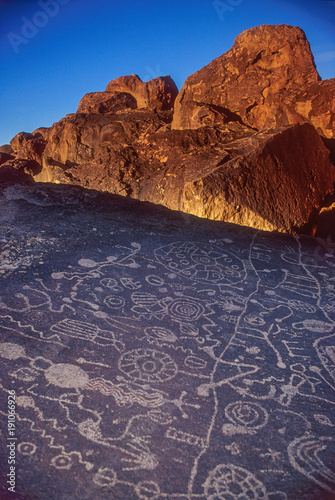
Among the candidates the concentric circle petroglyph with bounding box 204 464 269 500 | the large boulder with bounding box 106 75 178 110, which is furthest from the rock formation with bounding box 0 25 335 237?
the concentric circle petroglyph with bounding box 204 464 269 500

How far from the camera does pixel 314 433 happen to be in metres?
1.84

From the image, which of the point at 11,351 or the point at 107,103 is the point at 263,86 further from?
the point at 11,351

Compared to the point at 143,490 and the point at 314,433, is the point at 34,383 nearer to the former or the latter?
the point at 143,490

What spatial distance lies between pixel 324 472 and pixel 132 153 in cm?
629

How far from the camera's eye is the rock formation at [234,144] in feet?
17.5

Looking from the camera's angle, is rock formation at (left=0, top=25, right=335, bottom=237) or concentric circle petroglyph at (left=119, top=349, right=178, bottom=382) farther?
rock formation at (left=0, top=25, right=335, bottom=237)

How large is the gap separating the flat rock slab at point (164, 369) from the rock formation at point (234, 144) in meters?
1.27

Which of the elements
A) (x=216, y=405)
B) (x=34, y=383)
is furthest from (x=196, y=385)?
(x=34, y=383)

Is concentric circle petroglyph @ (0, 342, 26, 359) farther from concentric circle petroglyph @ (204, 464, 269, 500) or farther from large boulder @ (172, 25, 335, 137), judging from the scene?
large boulder @ (172, 25, 335, 137)

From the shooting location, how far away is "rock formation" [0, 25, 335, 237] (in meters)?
5.34

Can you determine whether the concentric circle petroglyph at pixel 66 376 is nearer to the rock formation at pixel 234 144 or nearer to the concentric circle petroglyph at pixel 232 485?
the concentric circle petroglyph at pixel 232 485

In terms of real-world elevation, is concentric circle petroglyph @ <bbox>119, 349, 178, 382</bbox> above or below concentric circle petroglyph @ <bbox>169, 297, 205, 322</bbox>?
below

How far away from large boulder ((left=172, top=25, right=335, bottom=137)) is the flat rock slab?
3.78 m

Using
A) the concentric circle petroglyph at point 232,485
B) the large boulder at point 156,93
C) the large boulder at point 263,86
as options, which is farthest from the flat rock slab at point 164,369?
the large boulder at point 156,93
